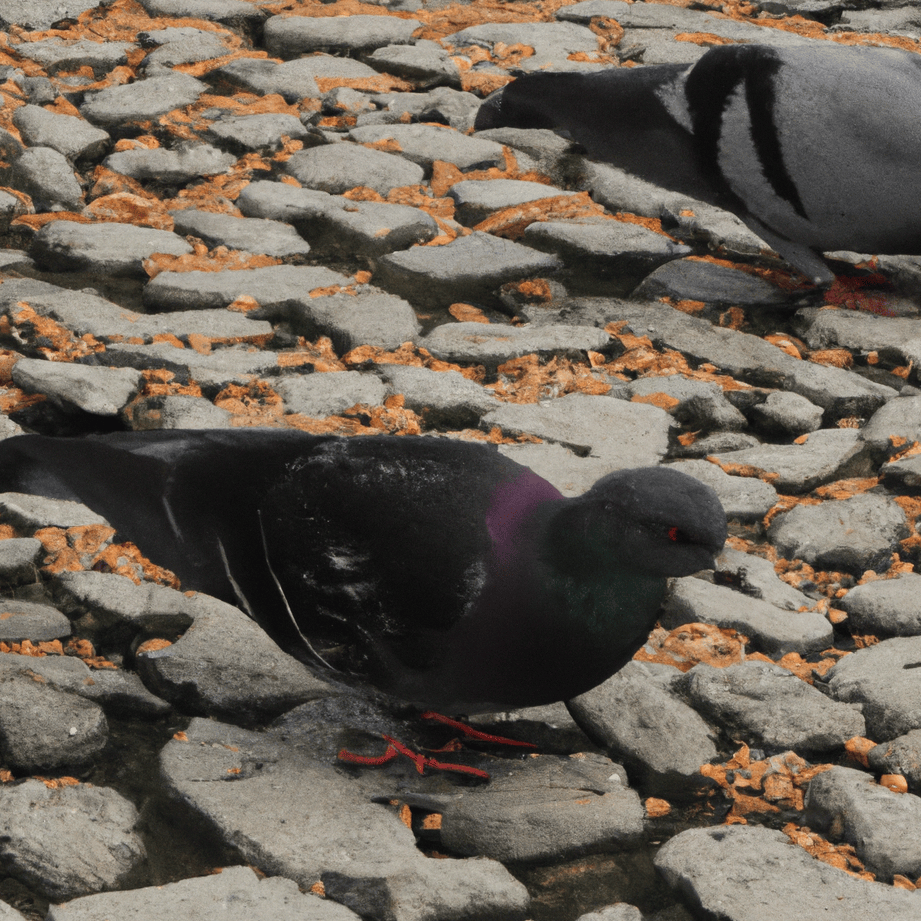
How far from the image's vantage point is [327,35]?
5.63 meters

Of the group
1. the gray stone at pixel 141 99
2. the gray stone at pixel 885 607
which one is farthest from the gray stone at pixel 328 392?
the gray stone at pixel 141 99

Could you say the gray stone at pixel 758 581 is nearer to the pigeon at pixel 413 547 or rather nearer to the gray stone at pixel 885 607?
the gray stone at pixel 885 607

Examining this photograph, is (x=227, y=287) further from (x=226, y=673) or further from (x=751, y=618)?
(x=751, y=618)

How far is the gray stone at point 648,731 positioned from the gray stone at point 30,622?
1.01 meters

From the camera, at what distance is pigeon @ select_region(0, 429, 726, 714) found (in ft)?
6.51

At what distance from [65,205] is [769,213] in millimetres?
2326

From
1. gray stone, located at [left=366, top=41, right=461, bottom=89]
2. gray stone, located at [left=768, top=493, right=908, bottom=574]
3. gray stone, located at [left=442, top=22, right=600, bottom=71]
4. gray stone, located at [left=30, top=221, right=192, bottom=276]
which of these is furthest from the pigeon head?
gray stone, located at [left=442, top=22, right=600, bottom=71]

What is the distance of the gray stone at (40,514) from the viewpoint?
276cm

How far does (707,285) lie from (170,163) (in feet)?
6.34

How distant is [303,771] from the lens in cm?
216

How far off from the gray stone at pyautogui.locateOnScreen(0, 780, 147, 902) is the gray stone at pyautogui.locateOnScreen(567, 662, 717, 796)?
0.86 meters

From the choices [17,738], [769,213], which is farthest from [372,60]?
[17,738]

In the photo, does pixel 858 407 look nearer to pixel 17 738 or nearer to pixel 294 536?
pixel 294 536

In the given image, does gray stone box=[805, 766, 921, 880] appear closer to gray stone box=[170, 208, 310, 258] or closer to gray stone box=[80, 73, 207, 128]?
gray stone box=[170, 208, 310, 258]
